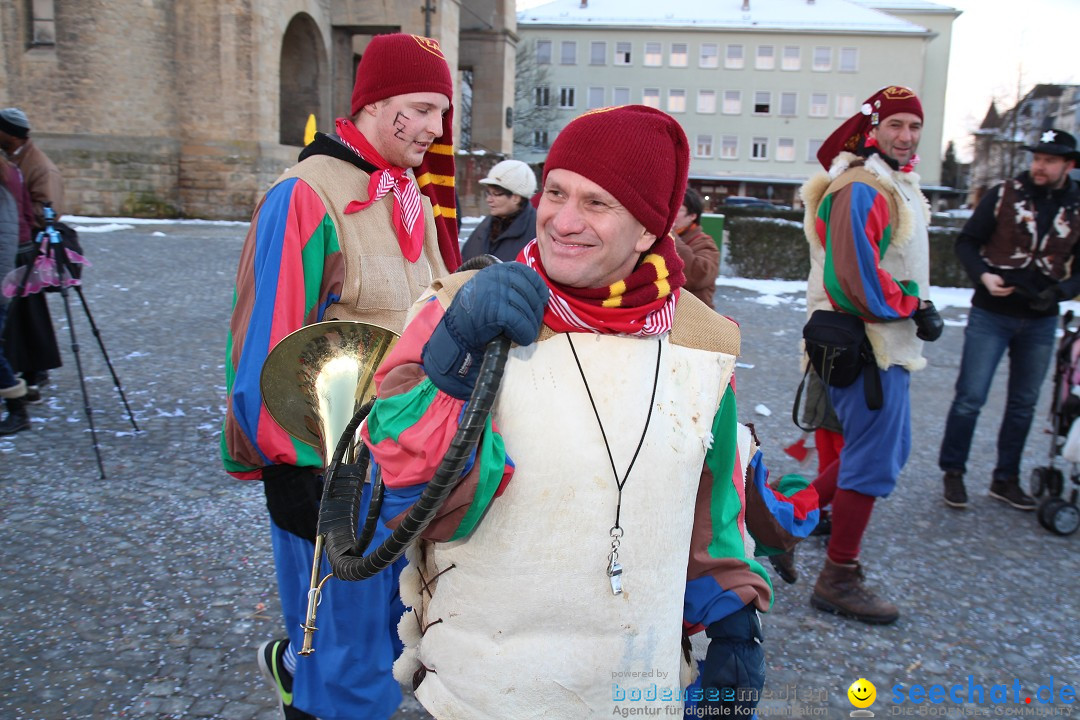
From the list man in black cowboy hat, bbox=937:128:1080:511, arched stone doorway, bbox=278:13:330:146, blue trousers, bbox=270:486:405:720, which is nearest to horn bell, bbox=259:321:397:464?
blue trousers, bbox=270:486:405:720

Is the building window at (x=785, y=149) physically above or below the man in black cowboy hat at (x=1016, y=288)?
above

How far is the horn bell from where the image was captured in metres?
1.97

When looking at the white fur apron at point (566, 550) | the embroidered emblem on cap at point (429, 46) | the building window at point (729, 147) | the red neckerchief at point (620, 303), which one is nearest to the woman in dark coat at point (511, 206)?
the embroidered emblem on cap at point (429, 46)

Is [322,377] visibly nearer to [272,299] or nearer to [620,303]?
[272,299]

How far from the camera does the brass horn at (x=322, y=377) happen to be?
1964 mm

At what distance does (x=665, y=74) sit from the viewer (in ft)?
198

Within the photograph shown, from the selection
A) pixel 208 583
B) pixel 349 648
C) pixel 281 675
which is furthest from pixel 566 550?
pixel 208 583

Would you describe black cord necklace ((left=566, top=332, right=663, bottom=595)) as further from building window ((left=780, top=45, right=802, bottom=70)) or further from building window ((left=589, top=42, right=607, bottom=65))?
building window ((left=780, top=45, right=802, bottom=70))

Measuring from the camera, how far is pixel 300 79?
84.9 ft

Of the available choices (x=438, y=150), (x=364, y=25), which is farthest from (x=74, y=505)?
(x=364, y=25)

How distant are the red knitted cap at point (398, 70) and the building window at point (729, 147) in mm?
61404

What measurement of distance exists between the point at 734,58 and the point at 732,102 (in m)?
2.90

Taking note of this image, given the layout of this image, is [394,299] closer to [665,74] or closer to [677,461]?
[677,461]

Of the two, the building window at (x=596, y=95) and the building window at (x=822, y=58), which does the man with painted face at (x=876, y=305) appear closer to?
the building window at (x=596, y=95)
